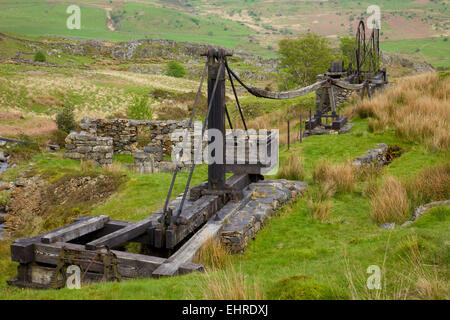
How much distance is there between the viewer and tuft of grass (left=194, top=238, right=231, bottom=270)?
210 inches

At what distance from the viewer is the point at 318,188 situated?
29.9ft

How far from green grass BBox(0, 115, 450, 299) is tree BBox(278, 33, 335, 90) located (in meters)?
38.7

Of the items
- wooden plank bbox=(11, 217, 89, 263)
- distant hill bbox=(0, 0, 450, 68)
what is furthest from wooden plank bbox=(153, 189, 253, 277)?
distant hill bbox=(0, 0, 450, 68)

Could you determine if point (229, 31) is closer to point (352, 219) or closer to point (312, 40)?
point (312, 40)

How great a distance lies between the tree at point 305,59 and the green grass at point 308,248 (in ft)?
127

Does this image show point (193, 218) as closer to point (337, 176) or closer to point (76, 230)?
point (76, 230)

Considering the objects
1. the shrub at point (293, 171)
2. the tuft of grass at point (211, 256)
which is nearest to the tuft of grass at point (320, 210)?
the shrub at point (293, 171)

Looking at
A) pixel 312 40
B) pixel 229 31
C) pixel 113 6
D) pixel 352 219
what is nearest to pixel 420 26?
pixel 229 31

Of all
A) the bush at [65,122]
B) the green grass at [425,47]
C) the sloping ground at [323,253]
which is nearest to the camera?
the sloping ground at [323,253]

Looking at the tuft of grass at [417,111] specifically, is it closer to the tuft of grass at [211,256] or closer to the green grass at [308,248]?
the green grass at [308,248]

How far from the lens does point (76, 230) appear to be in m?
6.07

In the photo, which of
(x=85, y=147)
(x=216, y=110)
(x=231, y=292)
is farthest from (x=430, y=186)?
(x=85, y=147)

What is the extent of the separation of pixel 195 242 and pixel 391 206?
363 cm

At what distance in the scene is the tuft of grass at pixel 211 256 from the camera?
533cm
